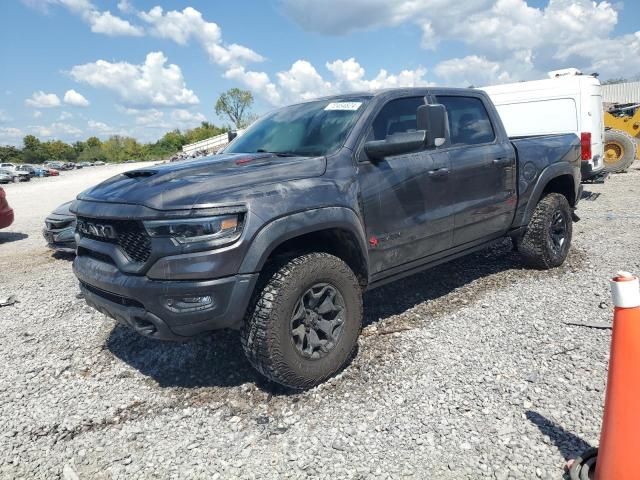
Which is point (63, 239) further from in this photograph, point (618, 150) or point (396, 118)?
point (618, 150)

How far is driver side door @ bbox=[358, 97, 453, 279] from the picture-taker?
3.42 meters

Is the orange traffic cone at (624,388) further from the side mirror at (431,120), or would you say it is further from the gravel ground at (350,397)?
the side mirror at (431,120)

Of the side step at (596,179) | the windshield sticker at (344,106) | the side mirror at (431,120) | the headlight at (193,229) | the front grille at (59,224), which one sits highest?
the windshield sticker at (344,106)

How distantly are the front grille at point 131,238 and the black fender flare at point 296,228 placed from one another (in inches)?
22.1

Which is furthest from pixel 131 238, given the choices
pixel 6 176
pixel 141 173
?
pixel 6 176

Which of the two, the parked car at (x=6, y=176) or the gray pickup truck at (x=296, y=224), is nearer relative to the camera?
the gray pickup truck at (x=296, y=224)

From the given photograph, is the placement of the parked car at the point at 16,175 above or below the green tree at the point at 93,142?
below

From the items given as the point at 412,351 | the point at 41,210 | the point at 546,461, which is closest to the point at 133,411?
the point at 412,351

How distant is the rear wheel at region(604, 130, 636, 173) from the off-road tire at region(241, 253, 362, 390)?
45.0ft

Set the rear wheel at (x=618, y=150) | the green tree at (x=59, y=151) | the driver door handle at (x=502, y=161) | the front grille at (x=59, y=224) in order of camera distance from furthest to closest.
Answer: the green tree at (x=59, y=151) → the rear wheel at (x=618, y=150) → the front grille at (x=59, y=224) → the driver door handle at (x=502, y=161)

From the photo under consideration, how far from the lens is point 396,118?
379 cm

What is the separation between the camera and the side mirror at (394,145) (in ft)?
10.9

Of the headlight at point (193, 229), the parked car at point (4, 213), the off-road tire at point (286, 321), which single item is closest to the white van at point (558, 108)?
the off-road tire at point (286, 321)

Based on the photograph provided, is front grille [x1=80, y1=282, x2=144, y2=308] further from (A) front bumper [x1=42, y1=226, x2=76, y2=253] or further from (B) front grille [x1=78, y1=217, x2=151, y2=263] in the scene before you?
(A) front bumper [x1=42, y1=226, x2=76, y2=253]
